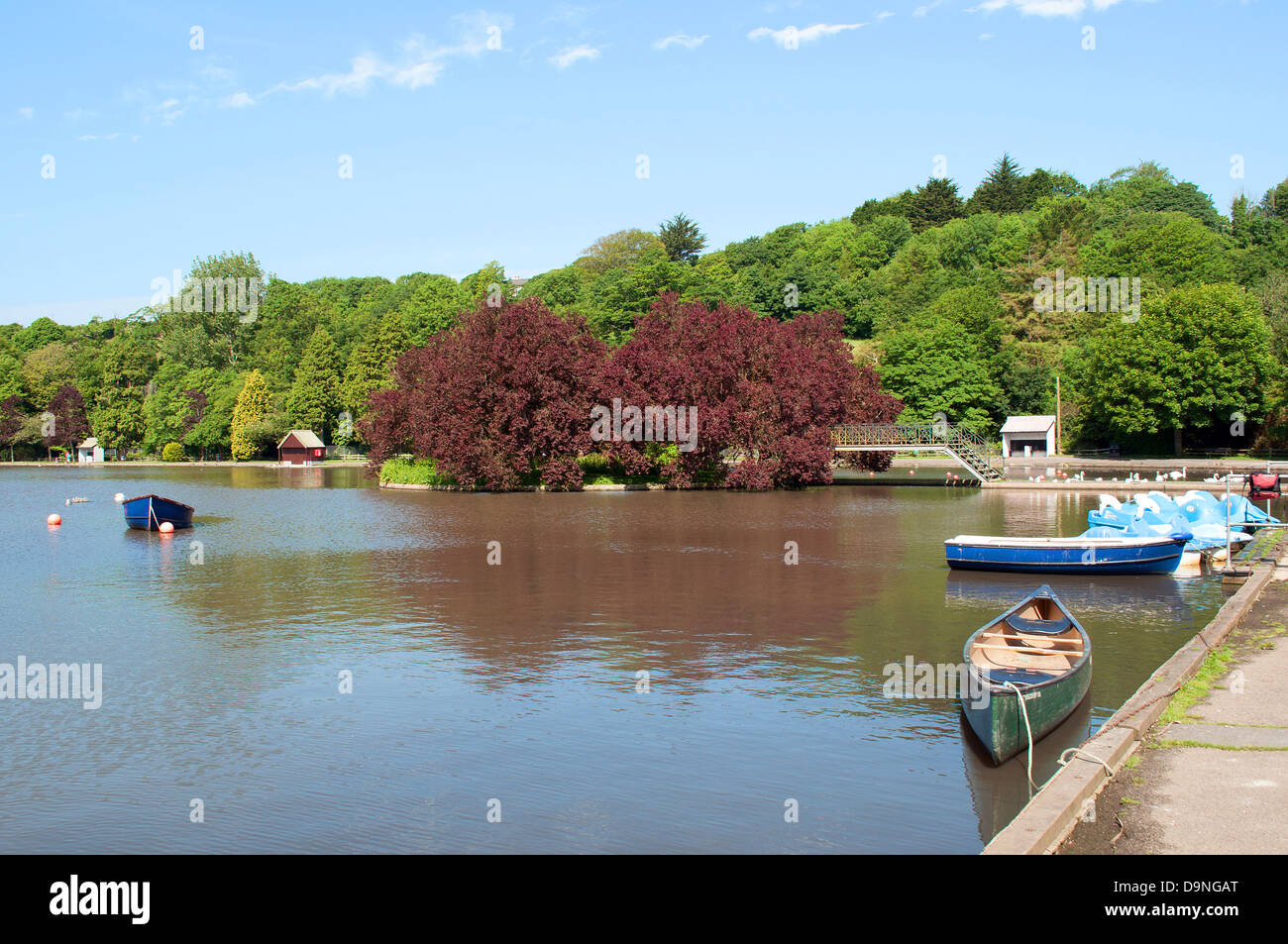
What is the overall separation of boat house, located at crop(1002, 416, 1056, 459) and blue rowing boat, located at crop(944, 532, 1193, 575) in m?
55.0

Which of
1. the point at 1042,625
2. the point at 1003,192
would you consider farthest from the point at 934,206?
the point at 1042,625

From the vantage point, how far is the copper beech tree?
Answer: 6091 centimetres

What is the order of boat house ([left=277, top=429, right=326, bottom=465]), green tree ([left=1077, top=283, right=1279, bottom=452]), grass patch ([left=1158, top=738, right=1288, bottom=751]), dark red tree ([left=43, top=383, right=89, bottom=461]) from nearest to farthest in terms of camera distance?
grass patch ([left=1158, top=738, right=1288, bottom=751]), green tree ([left=1077, top=283, right=1279, bottom=452]), boat house ([left=277, top=429, right=326, bottom=465]), dark red tree ([left=43, top=383, right=89, bottom=461])

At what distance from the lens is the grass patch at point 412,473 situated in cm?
6844

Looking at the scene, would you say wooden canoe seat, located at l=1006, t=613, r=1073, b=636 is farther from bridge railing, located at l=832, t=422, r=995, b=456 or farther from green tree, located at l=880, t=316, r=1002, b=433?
green tree, located at l=880, t=316, r=1002, b=433

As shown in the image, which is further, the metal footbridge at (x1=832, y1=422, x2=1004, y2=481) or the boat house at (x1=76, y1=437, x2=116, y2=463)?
the boat house at (x1=76, y1=437, x2=116, y2=463)

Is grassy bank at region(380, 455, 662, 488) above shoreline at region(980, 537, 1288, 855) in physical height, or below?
above

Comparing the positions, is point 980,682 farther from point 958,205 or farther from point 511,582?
point 958,205

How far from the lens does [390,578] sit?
27.9 m

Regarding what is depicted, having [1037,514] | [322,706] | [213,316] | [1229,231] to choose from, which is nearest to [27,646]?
[322,706]

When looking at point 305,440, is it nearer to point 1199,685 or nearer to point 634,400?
point 634,400

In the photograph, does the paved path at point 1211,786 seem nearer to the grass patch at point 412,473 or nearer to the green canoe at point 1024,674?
the green canoe at point 1024,674

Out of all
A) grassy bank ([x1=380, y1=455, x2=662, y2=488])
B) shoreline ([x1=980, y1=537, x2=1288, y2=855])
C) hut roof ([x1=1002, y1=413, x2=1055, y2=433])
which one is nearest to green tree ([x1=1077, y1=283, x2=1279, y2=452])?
hut roof ([x1=1002, y1=413, x2=1055, y2=433])

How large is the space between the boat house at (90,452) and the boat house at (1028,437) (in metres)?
110
